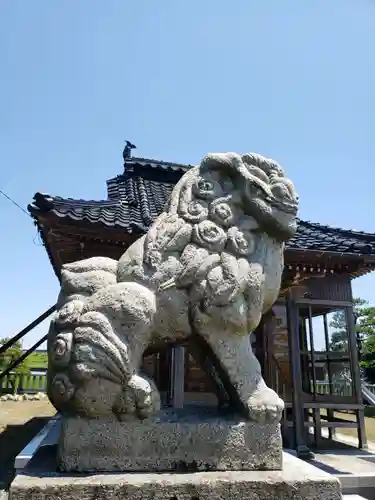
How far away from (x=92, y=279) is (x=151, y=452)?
2.81 ft

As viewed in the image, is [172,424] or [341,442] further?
[341,442]

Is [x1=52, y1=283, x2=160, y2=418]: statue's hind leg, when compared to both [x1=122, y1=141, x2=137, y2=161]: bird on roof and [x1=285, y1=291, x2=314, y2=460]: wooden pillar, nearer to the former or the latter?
[x1=285, y1=291, x2=314, y2=460]: wooden pillar

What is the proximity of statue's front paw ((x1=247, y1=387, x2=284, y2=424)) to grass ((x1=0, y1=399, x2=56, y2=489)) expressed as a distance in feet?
16.6

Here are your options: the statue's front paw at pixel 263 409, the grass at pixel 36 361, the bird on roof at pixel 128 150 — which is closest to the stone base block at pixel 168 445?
the statue's front paw at pixel 263 409

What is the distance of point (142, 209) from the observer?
6.77m

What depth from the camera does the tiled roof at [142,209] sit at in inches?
203

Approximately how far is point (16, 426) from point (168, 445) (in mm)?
9195

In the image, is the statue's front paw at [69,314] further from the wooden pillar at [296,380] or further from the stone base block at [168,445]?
the wooden pillar at [296,380]

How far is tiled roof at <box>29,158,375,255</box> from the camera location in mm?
5156

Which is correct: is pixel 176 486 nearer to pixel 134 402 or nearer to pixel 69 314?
pixel 134 402

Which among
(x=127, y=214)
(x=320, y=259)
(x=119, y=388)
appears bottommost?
(x=119, y=388)

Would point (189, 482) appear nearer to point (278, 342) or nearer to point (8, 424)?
point (278, 342)

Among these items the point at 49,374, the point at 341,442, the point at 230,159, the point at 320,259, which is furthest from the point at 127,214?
the point at 341,442

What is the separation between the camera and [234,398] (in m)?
2.02
